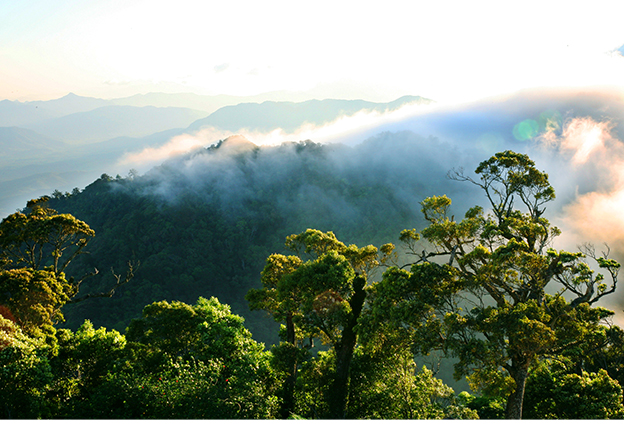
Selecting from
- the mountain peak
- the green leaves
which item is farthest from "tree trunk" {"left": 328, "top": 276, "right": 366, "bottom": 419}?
the mountain peak

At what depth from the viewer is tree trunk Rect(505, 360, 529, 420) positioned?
1172 centimetres

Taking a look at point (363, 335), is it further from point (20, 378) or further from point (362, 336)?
point (20, 378)

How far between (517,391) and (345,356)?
18.7ft

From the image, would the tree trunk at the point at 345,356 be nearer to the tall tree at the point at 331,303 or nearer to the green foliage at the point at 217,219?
the tall tree at the point at 331,303

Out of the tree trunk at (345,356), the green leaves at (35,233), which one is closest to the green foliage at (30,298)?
the green leaves at (35,233)

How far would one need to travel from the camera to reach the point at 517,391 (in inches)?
467

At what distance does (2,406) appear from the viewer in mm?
10211

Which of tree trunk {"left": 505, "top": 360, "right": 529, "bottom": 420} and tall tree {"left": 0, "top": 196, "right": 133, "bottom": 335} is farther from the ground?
tall tree {"left": 0, "top": 196, "right": 133, "bottom": 335}

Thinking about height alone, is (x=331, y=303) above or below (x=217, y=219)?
above

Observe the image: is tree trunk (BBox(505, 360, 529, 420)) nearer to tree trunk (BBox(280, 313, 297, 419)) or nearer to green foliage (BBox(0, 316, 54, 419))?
tree trunk (BBox(280, 313, 297, 419))

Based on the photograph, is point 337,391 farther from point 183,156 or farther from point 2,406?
point 183,156

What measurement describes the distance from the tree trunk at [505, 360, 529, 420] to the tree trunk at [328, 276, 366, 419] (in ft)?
17.3

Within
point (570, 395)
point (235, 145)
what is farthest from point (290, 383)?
point (235, 145)

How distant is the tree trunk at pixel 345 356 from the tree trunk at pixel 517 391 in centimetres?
527
